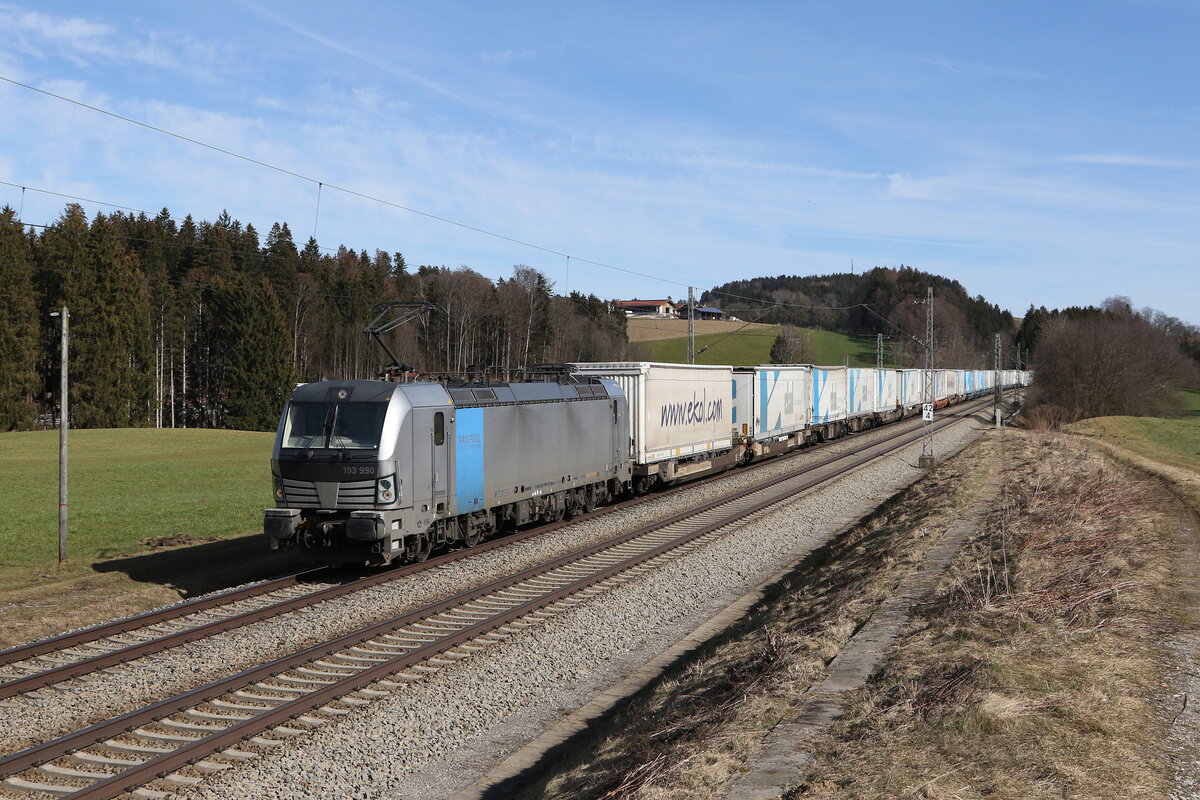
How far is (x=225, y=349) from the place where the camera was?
7600cm

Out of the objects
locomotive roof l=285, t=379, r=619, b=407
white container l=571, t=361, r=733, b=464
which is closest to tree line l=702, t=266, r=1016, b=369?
white container l=571, t=361, r=733, b=464

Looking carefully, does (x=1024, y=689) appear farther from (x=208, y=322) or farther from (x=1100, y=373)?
(x=208, y=322)

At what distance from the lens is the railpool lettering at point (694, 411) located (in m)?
26.0

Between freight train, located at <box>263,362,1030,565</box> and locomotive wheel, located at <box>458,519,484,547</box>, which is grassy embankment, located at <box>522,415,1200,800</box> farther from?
locomotive wheel, located at <box>458,519,484,547</box>

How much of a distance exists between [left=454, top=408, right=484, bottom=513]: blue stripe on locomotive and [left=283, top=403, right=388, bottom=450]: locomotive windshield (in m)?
2.03

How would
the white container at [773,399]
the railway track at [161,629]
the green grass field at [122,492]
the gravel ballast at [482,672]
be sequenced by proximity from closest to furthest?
the gravel ballast at [482,672], the railway track at [161,629], the green grass field at [122,492], the white container at [773,399]

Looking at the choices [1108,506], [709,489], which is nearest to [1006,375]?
[709,489]

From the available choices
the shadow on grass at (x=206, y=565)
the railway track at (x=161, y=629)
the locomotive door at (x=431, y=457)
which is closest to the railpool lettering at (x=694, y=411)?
the locomotive door at (x=431, y=457)

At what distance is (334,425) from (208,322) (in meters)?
70.3

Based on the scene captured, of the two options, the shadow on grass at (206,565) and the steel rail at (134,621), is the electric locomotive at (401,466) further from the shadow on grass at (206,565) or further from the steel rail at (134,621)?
the shadow on grass at (206,565)

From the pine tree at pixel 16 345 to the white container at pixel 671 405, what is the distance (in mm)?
48815

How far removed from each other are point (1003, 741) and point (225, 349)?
78.1 meters

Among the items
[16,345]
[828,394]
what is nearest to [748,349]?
[828,394]

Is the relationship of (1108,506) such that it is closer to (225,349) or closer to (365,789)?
(365,789)
